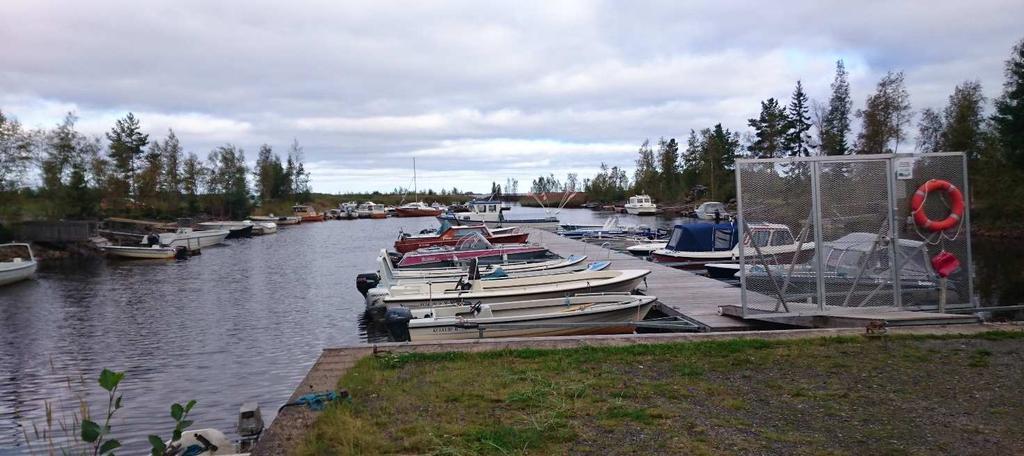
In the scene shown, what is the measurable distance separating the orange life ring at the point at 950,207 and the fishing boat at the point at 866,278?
1.17ft

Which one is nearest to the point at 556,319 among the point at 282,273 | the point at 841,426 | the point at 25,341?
the point at 841,426

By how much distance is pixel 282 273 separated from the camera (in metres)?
31.4

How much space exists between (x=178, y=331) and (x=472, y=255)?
9666mm

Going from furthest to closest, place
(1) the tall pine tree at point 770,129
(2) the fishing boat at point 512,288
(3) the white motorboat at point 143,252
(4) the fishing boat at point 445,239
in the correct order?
(1) the tall pine tree at point 770,129 → (3) the white motorboat at point 143,252 → (4) the fishing boat at point 445,239 → (2) the fishing boat at point 512,288

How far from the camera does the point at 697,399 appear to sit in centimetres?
717

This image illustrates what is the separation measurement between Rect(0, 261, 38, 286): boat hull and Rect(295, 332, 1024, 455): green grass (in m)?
26.1

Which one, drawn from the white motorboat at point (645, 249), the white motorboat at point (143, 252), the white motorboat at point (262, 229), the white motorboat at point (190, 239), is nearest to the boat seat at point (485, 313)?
the white motorboat at point (645, 249)

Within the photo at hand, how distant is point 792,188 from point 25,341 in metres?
18.0

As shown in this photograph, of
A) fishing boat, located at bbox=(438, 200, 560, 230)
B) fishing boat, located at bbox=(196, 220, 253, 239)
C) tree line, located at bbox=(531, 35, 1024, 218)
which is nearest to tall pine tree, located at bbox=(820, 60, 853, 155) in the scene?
tree line, located at bbox=(531, 35, 1024, 218)

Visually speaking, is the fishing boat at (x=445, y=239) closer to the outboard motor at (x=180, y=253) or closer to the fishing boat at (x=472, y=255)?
the fishing boat at (x=472, y=255)

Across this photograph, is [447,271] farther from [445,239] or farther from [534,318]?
[445,239]

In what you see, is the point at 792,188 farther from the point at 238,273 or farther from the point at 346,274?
the point at 238,273

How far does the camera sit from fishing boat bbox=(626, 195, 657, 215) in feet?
291

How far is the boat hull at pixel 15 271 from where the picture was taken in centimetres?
2802
